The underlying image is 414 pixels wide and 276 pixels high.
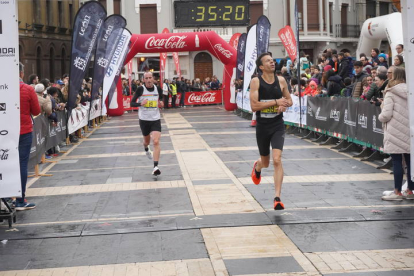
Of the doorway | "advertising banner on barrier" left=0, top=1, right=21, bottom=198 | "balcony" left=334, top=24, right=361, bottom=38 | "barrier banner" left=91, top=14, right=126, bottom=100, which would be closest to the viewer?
"advertising banner on barrier" left=0, top=1, right=21, bottom=198

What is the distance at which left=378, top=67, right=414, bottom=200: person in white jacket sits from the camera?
368 inches

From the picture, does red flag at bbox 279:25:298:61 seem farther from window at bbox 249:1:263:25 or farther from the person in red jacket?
window at bbox 249:1:263:25

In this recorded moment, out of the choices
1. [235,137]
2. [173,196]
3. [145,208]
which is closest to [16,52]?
[145,208]

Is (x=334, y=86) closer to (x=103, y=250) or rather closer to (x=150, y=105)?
(x=150, y=105)

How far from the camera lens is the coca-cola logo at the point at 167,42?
32.3m

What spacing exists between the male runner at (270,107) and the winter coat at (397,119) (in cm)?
144

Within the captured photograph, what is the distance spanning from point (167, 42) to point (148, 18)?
2081 centimetres

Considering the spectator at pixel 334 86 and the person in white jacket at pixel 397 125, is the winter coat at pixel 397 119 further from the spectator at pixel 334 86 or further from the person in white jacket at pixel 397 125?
the spectator at pixel 334 86

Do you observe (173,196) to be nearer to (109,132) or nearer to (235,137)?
(235,137)

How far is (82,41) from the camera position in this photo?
59.2ft

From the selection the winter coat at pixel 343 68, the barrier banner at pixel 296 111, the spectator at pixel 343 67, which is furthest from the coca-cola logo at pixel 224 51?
the winter coat at pixel 343 68

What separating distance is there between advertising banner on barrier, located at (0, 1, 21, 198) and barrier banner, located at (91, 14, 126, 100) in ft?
49.6

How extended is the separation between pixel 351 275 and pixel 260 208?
10.0ft

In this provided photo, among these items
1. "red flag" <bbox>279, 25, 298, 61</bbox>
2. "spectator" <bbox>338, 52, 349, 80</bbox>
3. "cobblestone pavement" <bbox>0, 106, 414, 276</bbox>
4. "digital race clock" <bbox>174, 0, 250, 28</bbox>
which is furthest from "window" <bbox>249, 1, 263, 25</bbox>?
"cobblestone pavement" <bbox>0, 106, 414, 276</bbox>
